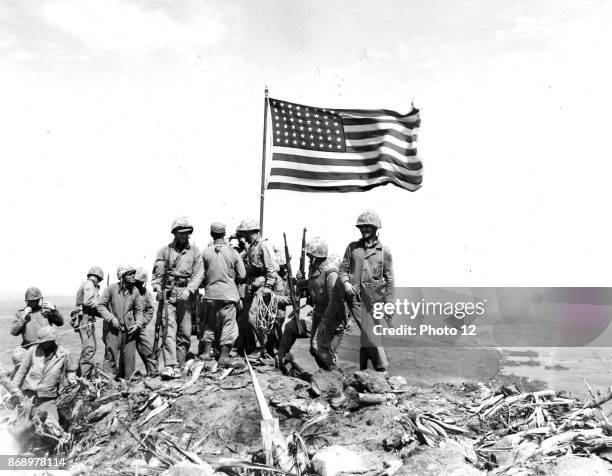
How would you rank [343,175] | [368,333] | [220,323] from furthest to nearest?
[343,175]
[220,323]
[368,333]

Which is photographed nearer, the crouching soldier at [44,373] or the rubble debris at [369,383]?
the rubble debris at [369,383]

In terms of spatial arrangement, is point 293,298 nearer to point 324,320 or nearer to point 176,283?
point 324,320

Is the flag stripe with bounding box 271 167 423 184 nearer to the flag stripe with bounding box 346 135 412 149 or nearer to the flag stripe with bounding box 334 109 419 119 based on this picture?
the flag stripe with bounding box 346 135 412 149

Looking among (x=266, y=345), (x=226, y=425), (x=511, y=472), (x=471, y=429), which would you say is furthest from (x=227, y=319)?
(x=511, y=472)

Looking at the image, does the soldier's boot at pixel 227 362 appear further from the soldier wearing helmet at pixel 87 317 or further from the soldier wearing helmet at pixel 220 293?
the soldier wearing helmet at pixel 87 317

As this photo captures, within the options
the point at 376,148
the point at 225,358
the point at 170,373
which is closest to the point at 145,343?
the point at 170,373

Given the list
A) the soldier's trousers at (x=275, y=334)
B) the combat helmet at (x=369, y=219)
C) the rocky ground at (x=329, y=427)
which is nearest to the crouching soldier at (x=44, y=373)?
the rocky ground at (x=329, y=427)

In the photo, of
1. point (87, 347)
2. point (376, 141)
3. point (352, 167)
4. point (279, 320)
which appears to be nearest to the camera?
point (279, 320)

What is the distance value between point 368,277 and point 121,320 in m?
4.23

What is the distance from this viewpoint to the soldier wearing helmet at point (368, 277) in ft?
26.9

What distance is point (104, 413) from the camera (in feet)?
26.0

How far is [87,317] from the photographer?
10484 mm

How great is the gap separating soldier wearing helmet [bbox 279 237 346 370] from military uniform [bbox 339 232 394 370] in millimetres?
199

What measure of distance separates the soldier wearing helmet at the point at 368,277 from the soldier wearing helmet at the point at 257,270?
1330mm
